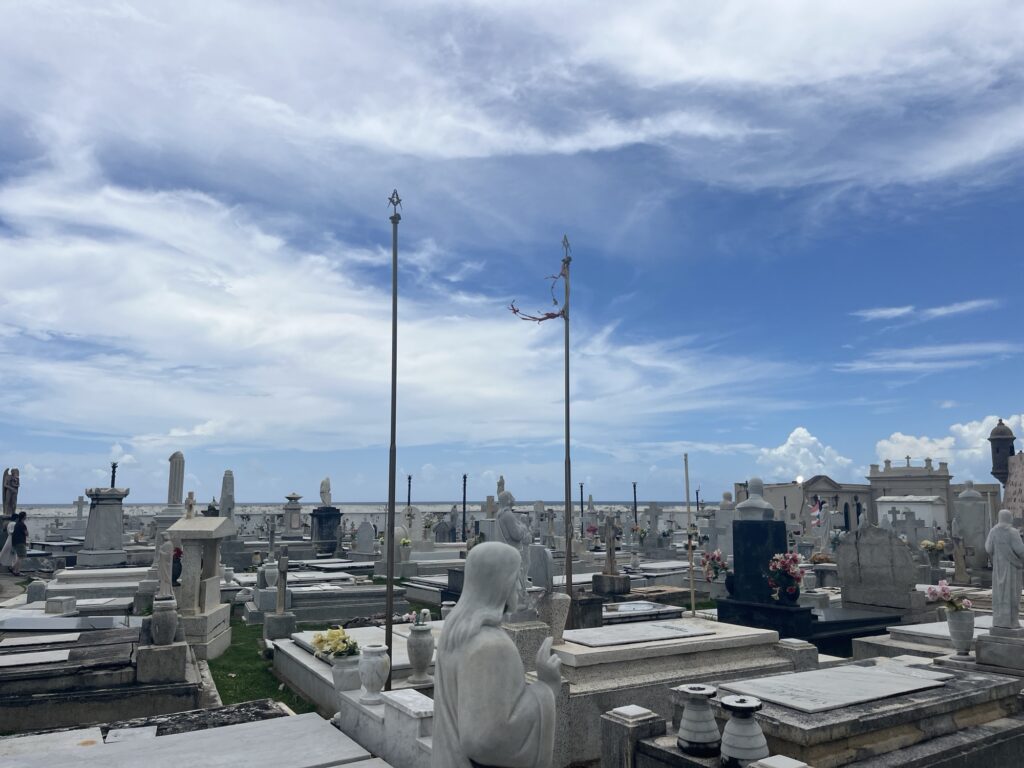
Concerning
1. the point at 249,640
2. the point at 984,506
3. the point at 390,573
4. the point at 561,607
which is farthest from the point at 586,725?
the point at 984,506

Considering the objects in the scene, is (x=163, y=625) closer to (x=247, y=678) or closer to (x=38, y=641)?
(x=247, y=678)

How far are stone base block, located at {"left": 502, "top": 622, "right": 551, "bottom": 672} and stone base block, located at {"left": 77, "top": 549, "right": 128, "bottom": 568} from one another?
2212 cm

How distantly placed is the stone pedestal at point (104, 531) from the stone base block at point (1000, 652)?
26.1 m

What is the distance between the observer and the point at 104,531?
84.8 feet

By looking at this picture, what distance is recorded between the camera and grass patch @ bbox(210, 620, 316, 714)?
10141 mm

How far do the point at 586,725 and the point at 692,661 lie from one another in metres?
2.07

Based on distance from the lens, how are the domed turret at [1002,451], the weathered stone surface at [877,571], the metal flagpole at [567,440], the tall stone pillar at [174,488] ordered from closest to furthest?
the metal flagpole at [567,440] → the weathered stone surface at [877,571] → the tall stone pillar at [174,488] → the domed turret at [1002,451]

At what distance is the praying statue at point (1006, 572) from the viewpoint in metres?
8.79

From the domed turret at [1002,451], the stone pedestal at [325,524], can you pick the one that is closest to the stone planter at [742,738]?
the stone pedestal at [325,524]

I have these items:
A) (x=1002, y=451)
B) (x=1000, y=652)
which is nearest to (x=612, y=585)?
(x=1000, y=652)

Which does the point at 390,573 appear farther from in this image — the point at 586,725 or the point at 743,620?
the point at 743,620

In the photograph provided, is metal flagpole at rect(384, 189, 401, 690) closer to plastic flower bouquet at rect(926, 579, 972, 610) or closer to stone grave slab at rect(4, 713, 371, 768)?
stone grave slab at rect(4, 713, 371, 768)

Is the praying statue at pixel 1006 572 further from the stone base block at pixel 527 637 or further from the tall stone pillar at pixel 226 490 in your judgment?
the tall stone pillar at pixel 226 490

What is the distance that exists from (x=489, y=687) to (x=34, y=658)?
378 inches
